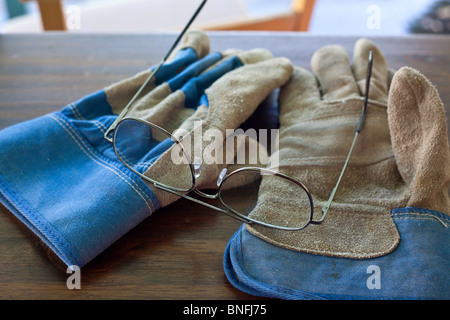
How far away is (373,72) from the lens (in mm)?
501

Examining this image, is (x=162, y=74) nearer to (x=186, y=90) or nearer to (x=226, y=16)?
(x=186, y=90)

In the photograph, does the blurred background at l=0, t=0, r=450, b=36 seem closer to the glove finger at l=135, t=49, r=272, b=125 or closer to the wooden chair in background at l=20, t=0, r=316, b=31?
the wooden chair in background at l=20, t=0, r=316, b=31

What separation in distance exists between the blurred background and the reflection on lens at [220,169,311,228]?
16.5 inches

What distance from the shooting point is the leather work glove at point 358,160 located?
0.36 m

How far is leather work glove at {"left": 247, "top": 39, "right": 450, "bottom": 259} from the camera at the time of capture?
356mm

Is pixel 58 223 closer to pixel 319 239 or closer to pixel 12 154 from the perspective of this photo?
pixel 12 154

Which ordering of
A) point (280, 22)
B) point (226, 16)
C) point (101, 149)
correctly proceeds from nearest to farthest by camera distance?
1. point (101, 149)
2. point (280, 22)
3. point (226, 16)

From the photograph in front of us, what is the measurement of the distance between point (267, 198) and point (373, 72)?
0.75 ft

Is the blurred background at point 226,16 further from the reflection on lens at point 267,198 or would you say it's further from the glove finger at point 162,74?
the reflection on lens at point 267,198

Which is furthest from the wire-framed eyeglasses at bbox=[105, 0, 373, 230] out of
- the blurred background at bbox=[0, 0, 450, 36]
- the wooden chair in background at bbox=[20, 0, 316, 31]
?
the wooden chair in background at bbox=[20, 0, 316, 31]

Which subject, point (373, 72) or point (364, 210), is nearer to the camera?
point (364, 210)

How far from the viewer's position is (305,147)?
1.41 ft

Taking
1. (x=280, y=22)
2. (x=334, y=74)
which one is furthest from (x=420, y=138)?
(x=280, y=22)

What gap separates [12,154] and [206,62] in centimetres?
25
